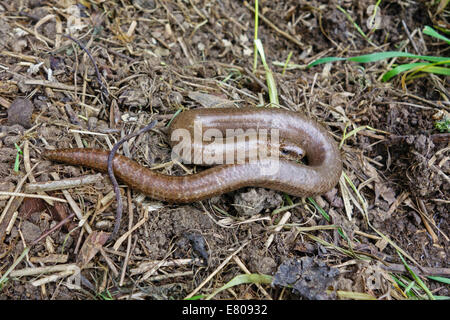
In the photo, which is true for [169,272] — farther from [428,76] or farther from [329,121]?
[428,76]

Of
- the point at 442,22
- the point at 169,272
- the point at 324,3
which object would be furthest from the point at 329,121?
the point at 169,272

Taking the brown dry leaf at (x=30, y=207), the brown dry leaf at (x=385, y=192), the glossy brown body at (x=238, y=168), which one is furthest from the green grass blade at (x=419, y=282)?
the brown dry leaf at (x=30, y=207)

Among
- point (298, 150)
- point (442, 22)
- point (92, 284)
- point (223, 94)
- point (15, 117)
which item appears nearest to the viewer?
point (92, 284)

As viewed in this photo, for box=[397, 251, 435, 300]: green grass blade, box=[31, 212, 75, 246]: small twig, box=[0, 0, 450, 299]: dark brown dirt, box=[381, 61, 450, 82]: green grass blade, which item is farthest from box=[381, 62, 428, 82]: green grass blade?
box=[31, 212, 75, 246]: small twig

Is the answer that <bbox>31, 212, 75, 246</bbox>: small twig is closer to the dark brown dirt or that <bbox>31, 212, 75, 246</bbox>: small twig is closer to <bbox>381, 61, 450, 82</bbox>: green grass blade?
the dark brown dirt

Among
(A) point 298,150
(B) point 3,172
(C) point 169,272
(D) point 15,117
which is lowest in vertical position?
(C) point 169,272

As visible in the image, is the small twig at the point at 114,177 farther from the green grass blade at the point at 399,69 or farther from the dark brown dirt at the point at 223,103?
the green grass blade at the point at 399,69
